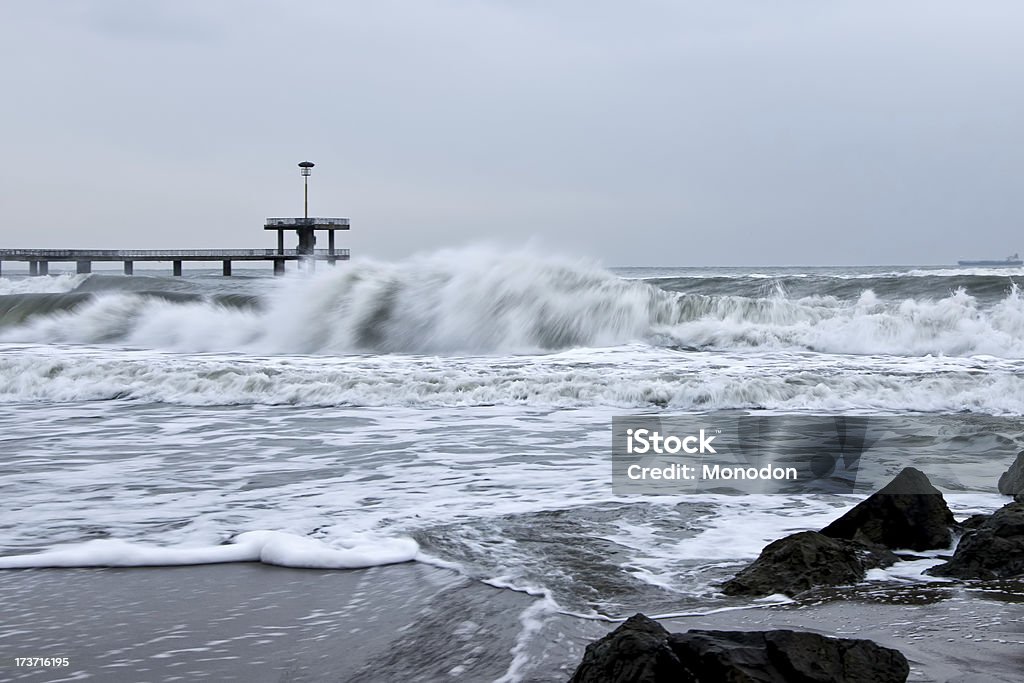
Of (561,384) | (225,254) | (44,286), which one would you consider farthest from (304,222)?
(561,384)

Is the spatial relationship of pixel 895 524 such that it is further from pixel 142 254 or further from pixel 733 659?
pixel 142 254

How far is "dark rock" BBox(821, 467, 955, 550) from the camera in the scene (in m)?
3.40

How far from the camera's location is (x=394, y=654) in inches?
100.0

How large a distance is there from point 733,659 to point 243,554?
221 centimetres

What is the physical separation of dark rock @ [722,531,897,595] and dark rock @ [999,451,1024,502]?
61.0 inches

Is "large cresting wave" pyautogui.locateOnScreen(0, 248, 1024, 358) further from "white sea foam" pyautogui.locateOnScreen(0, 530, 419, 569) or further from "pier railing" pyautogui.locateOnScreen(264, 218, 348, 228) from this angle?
"pier railing" pyautogui.locateOnScreen(264, 218, 348, 228)

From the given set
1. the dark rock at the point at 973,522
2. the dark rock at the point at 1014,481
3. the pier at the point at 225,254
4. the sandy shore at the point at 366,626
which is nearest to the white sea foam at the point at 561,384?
the dark rock at the point at 1014,481

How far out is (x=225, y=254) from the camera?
40.8 metres

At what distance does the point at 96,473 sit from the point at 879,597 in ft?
13.6

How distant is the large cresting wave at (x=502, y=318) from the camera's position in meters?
13.6

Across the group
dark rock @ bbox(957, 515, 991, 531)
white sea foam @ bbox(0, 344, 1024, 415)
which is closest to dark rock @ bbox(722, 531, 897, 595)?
dark rock @ bbox(957, 515, 991, 531)

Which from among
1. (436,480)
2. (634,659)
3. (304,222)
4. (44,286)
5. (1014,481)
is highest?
(304,222)

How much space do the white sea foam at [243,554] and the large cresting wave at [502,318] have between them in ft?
32.1

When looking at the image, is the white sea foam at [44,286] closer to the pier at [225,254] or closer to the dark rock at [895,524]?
the pier at [225,254]
